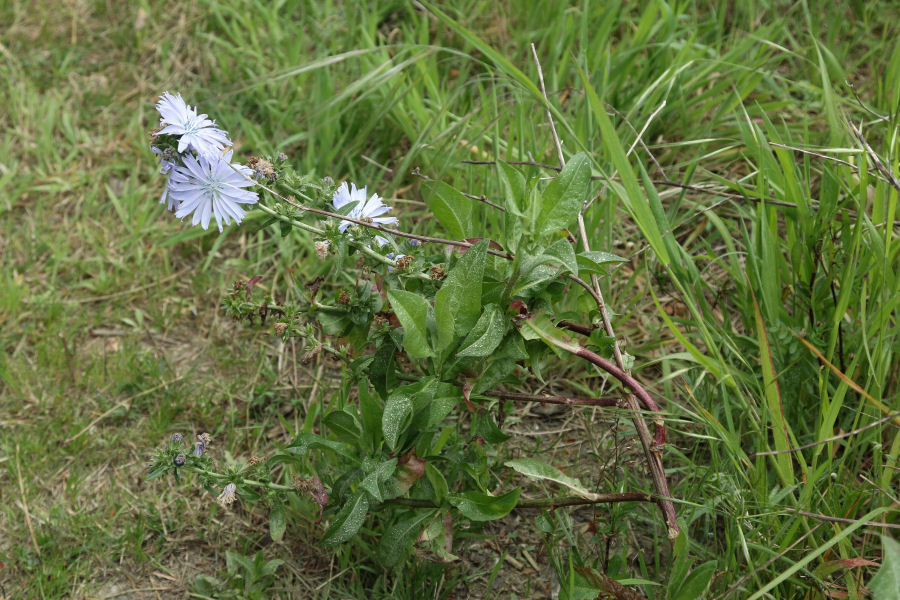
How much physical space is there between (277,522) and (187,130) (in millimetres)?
753

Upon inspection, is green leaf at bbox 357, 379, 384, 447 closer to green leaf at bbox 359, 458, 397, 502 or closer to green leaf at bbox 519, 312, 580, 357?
green leaf at bbox 359, 458, 397, 502

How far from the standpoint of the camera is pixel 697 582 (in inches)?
54.7

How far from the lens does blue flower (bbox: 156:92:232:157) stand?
1.37 m

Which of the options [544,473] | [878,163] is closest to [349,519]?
[544,473]

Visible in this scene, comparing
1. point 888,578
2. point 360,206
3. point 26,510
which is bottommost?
point 26,510

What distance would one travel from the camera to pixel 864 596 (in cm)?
145

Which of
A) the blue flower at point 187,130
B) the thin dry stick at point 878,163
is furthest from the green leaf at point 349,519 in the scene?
the thin dry stick at point 878,163

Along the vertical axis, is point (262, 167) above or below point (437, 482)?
above

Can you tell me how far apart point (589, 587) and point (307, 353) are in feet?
2.18

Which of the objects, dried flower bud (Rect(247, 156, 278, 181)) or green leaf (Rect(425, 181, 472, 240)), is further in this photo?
green leaf (Rect(425, 181, 472, 240))

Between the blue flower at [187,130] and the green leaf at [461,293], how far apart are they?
1.50ft

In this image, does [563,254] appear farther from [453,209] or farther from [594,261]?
[453,209]

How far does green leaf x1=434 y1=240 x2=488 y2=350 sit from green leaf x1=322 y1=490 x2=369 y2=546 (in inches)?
13.7

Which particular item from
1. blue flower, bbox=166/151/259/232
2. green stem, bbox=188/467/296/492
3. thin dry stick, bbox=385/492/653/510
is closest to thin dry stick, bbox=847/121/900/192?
thin dry stick, bbox=385/492/653/510
